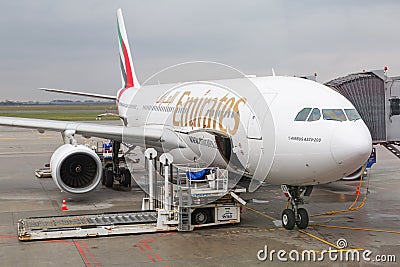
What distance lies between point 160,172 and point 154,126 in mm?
3416

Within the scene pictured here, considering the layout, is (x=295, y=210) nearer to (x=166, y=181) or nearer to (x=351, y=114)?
(x=351, y=114)

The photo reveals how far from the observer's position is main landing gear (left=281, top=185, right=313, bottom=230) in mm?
12656

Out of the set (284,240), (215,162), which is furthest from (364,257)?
(215,162)

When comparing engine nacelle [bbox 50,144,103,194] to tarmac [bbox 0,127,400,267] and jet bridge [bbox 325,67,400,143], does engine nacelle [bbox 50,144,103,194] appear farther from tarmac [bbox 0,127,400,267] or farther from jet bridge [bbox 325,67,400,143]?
jet bridge [bbox 325,67,400,143]

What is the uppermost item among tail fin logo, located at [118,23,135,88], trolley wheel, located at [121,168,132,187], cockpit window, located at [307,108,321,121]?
tail fin logo, located at [118,23,135,88]

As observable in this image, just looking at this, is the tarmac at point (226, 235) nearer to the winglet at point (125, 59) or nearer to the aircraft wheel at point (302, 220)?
the aircraft wheel at point (302, 220)

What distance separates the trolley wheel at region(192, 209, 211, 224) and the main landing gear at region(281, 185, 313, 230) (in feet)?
6.06

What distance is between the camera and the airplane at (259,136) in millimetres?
11148

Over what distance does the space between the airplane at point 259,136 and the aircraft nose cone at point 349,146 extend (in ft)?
0.06

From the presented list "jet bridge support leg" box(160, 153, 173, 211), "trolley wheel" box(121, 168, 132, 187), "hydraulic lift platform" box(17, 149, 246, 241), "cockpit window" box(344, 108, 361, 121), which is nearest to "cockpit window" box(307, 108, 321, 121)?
"cockpit window" box(344, 108, 361, 121)

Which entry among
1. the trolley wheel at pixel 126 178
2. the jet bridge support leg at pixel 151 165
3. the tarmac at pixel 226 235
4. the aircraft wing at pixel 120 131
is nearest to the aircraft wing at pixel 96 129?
the aircraft wing at pixel 120 131

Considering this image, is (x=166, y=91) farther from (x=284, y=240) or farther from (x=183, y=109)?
(x=284, y=240)

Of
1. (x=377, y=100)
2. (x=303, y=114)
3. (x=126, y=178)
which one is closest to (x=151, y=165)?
(x=303, y=114)

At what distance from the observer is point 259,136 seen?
11852 millimetres
